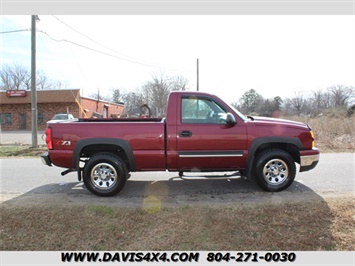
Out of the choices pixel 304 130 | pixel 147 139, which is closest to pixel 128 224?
pixel 147 139

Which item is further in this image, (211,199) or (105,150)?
(105,150)

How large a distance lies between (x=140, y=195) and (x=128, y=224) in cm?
124

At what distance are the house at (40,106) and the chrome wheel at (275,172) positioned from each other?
78.7 ft

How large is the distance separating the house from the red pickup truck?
22799 mm

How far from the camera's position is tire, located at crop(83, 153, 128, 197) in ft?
14.8

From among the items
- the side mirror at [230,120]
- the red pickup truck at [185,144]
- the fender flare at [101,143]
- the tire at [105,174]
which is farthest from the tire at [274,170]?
the tire at [105,174]

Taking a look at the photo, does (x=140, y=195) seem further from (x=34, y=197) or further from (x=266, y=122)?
(x=266, y=122)

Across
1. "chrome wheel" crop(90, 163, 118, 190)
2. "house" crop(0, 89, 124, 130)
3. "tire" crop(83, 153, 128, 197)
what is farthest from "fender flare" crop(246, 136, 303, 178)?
"house" crop(0, 89, 124, 130)

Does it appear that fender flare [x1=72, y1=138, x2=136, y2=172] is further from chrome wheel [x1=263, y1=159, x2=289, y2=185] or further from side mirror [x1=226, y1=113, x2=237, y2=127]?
chrome wheel [x1=263, y1=159, x2=289, y2=185]

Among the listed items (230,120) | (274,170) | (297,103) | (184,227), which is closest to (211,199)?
(184,227)

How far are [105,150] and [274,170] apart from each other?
338cm

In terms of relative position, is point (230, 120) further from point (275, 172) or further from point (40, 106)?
point (40, 106)

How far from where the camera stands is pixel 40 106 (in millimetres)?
27547

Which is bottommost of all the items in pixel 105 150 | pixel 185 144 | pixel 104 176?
pixel 104 176
